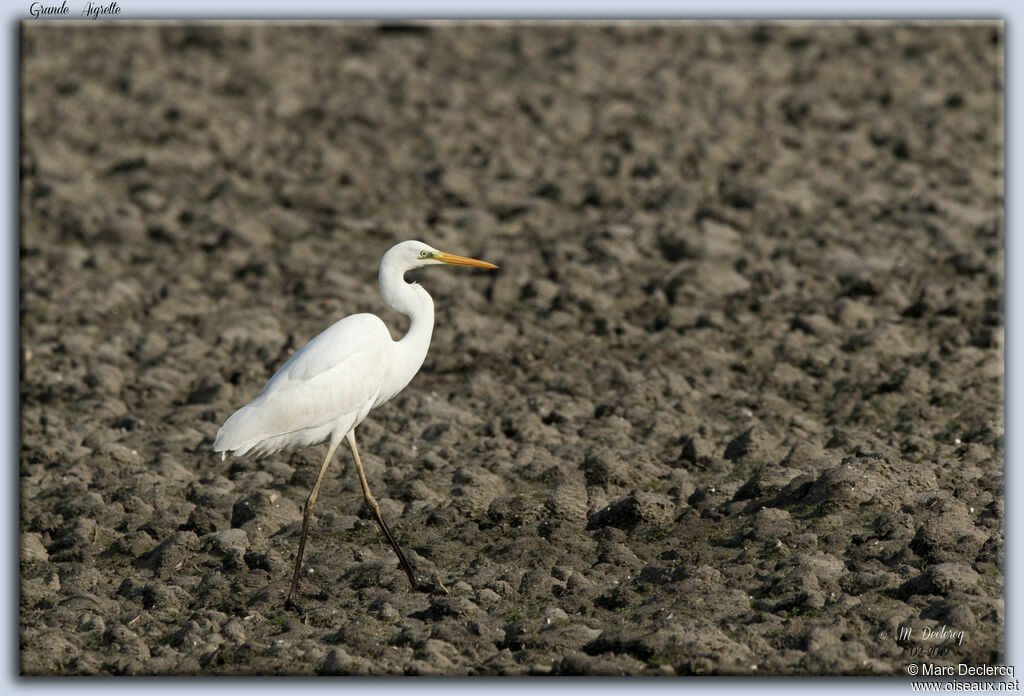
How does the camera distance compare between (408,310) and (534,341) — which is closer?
(408,310)

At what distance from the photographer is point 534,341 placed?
32.4ft

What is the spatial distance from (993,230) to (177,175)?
8.22 metres

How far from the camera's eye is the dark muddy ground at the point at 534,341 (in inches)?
236

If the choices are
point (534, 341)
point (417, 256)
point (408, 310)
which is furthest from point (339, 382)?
point (534, 341)

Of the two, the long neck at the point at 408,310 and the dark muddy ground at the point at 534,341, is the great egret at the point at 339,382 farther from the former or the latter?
the dark muddy ground at the point at 534,341

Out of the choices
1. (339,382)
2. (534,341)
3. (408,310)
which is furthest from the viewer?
(534,341)

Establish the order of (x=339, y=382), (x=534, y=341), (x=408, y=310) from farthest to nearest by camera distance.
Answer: (x=534, y=341)
(x=408, y=310)
(x=339, y=382)

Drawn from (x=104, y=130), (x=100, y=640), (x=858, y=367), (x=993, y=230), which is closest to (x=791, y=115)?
(x=993, y=230)

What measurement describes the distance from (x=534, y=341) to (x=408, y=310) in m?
3.19

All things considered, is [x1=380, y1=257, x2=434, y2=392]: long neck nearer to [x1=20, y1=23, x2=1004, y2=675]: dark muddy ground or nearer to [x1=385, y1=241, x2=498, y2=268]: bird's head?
[x1=385, y1=241, x2=498, y2=268]: bird's head

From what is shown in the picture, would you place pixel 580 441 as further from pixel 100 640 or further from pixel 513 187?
pixel 513 187

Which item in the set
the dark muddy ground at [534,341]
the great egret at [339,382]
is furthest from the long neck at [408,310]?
the dark muddy ground at [534,341]

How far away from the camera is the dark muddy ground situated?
19.7 feet

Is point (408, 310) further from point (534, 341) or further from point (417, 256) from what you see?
point (534, 341)
